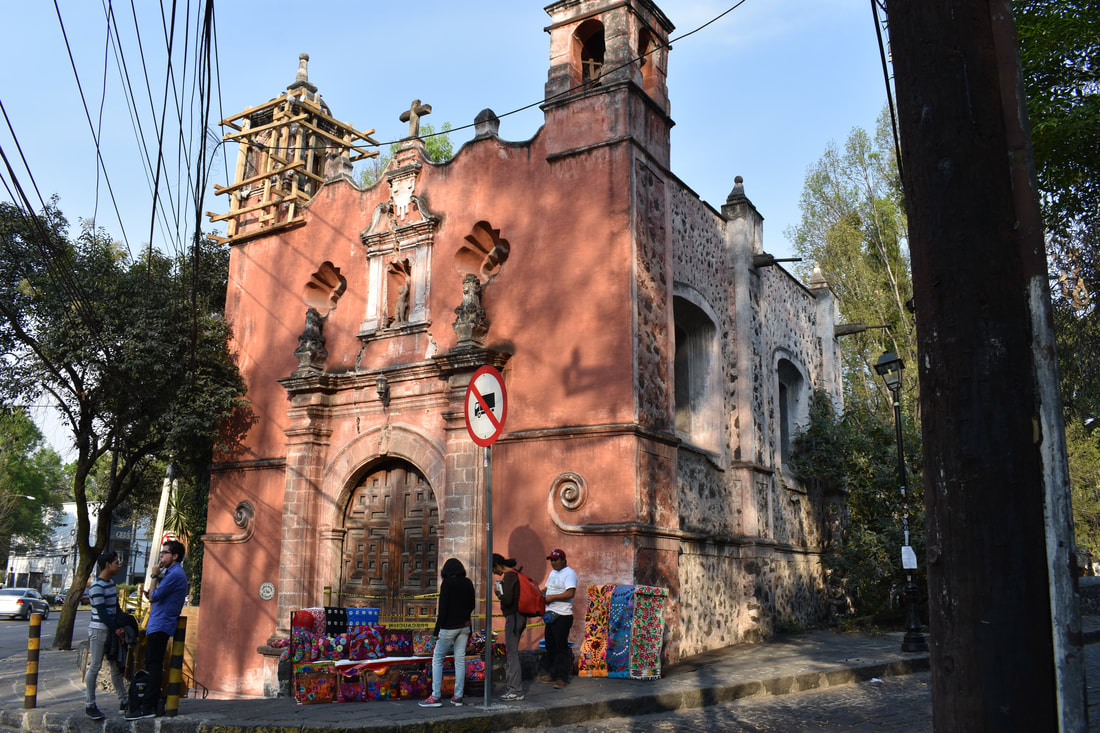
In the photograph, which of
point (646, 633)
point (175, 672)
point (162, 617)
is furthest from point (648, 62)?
point (175, 672)

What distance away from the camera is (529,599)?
9.02 metres

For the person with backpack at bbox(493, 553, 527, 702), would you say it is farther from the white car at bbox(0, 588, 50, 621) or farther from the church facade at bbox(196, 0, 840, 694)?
the white car at bbox(0, 588, 50, 621)

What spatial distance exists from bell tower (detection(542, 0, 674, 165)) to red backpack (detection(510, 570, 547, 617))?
21.0 ft

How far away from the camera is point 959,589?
2.61 meters

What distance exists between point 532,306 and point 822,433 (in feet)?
23.9

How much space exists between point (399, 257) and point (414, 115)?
2322 mm

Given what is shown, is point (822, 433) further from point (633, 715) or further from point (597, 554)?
point (633, 715)

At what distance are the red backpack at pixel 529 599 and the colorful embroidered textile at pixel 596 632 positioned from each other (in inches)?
54.3

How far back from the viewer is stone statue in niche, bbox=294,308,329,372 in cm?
1465

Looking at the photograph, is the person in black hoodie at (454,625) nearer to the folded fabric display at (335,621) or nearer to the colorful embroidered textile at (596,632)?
the folded fabric display at (335,621)

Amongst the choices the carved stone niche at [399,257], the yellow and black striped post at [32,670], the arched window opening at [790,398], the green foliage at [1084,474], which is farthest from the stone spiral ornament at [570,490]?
the green foliage at [1084,474]

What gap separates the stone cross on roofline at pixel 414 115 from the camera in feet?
46.9

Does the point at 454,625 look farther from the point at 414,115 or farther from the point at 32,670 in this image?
the point at 414,115

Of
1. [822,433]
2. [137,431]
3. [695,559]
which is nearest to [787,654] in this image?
[695,559]
